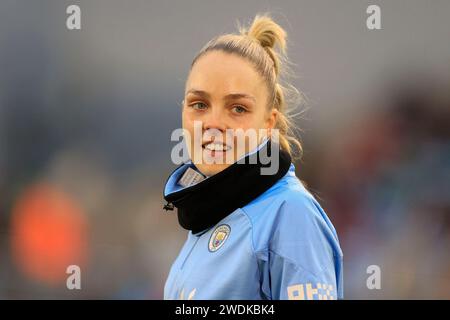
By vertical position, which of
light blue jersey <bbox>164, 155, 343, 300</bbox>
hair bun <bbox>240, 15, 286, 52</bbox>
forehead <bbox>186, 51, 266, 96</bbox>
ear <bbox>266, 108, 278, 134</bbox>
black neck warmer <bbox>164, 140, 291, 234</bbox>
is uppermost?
hair bun <bbox>240, 15, 286, 52</bbox>

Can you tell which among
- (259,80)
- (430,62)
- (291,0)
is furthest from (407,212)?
(259,80)

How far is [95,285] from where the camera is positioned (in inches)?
179

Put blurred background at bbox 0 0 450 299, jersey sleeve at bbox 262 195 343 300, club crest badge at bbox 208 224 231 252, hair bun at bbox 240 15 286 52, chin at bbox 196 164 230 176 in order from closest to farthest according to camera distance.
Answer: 1. jersey sleeve at bbox 262 195 343 300
2. club crest badge at bbox 208 224 231 252
3. chin at bbox 196 164 230 176
4. hair bun at bbox 240 15 286 52
5. blurred background at bbox 0 0 450 299

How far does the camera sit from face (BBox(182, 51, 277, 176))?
1.44 m

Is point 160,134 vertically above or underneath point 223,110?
underneath

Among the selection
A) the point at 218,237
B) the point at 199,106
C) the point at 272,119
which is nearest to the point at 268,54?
the point at 272,119

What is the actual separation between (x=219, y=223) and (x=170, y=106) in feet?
11.4

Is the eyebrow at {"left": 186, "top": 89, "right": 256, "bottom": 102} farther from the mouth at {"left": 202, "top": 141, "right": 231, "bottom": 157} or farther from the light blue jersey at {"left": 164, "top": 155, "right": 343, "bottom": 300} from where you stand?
the light blue jersey at {"left": 164, "top": 155, "right": 343, "bottom": 300}

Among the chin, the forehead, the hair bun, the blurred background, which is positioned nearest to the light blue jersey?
the chin

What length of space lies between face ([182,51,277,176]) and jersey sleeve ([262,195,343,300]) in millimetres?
238

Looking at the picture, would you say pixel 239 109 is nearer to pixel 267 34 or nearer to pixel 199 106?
pixel 199 106

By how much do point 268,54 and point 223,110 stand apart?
0.31 metres

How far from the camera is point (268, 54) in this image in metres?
1.66
